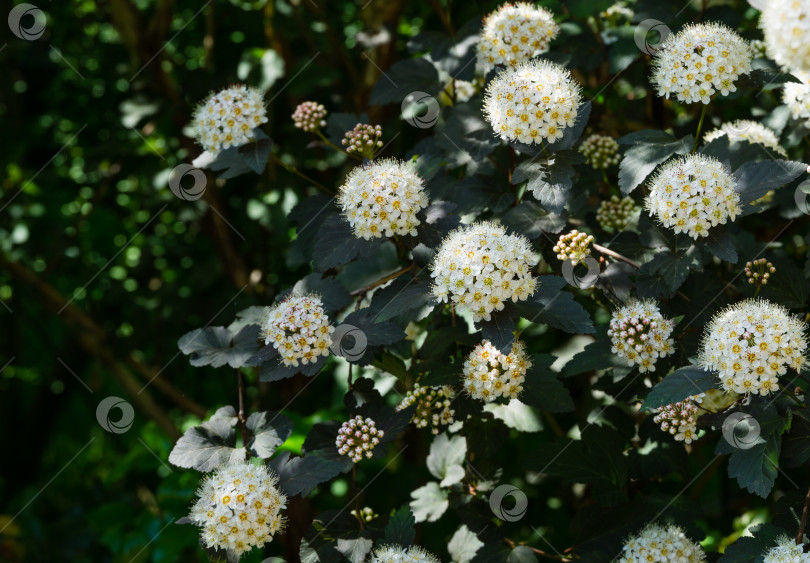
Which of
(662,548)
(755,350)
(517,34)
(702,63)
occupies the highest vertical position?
(517,34)

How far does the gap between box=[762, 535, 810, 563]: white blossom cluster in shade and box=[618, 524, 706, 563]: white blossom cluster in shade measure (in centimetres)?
24

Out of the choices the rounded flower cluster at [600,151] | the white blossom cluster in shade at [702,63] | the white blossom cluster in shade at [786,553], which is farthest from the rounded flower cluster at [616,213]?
the white blossom cluster in shade at [786,553]

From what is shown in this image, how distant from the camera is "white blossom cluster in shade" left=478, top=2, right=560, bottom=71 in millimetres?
2357

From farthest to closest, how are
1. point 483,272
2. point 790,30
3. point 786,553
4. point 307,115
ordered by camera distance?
point 307,115
point 483,272
point 786,553
point 790,30

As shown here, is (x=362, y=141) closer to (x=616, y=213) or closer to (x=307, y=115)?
(x=307, y=115)

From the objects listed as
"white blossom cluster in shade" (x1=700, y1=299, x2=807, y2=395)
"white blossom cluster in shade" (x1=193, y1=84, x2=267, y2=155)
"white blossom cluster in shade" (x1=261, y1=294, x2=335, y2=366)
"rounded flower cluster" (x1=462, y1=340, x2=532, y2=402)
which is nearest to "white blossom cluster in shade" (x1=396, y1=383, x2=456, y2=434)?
"rounded flower cluster" (x1=462, y1=340, x2=532, y2=402)

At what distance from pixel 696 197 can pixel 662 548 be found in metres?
0.88

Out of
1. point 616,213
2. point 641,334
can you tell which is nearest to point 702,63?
point 616,213

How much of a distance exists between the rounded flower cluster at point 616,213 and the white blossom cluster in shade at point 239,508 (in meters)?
1.28

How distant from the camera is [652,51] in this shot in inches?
92.7

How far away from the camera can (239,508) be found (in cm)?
181

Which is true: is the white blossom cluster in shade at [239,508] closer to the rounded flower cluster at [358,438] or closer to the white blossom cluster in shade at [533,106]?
the rounded flower cluster at [358,438]

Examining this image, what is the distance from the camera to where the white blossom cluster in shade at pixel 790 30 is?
140 cm

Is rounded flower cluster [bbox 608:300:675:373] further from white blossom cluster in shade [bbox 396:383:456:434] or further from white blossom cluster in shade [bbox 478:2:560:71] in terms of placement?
white blossom cluster in shade [bbox 478:2:560:71]
